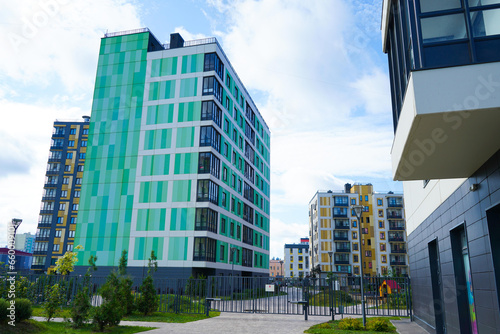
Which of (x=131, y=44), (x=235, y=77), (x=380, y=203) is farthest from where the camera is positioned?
(x=380, y=203)

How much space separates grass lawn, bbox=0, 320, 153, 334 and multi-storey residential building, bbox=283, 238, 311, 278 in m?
144

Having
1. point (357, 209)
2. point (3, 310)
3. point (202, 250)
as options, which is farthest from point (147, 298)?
point (202, 250)

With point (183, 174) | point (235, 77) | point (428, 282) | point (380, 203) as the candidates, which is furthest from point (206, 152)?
point (380, 203)

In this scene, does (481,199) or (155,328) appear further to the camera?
(155,328)

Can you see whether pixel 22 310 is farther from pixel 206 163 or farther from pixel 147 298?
pixel 206 163

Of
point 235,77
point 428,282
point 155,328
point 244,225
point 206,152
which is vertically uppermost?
point 235,77

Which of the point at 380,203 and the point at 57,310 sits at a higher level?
the point at 380,203

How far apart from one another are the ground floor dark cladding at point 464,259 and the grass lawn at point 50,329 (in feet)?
33.0

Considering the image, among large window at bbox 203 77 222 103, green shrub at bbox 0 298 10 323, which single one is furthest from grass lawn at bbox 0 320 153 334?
large window at bbox 203 77 222 103

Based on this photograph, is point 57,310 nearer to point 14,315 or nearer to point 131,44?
point 14,315

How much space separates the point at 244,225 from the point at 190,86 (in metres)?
21.0

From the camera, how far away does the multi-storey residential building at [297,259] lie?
15225 centimetres

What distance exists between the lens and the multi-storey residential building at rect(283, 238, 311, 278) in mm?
152250

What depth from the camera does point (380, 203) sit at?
9006 centimetres
